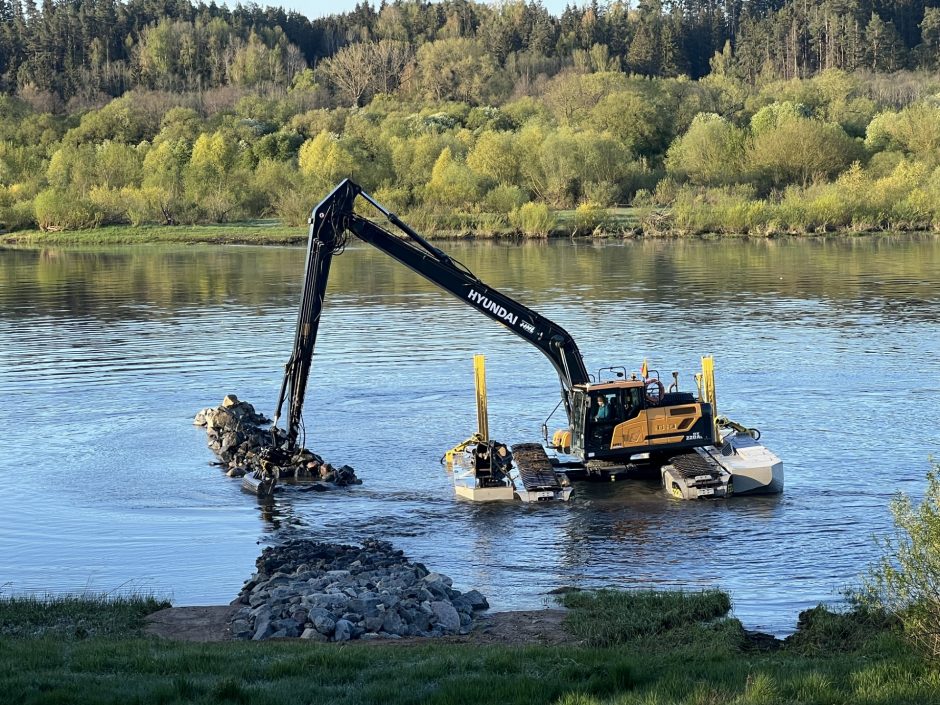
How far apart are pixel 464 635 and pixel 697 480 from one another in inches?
454

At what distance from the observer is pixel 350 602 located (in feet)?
67.7

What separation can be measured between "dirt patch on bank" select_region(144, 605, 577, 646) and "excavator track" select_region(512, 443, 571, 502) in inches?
341

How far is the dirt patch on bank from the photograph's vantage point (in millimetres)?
19812

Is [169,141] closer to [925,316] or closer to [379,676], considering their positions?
[925,316]

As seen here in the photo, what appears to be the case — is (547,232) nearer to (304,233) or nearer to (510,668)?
(304,233)

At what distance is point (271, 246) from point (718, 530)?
325ft

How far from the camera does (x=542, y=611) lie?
2175 centimetres

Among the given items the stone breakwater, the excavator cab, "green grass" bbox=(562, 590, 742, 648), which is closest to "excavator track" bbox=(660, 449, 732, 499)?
the excavator cab

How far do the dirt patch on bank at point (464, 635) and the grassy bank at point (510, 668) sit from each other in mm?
424

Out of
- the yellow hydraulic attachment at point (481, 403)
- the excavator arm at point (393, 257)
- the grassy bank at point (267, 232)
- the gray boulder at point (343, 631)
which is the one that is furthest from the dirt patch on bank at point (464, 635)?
the grassy bank at point (267, 232)

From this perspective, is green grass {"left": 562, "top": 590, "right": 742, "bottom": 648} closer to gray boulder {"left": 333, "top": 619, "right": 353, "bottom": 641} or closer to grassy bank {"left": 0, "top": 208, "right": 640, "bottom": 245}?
gray boulder {"left": 333, "top": 619, "right": 353, "bottom": 641}

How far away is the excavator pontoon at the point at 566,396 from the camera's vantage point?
1201 inches

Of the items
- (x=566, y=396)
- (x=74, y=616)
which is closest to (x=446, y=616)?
(x=74, y=616)

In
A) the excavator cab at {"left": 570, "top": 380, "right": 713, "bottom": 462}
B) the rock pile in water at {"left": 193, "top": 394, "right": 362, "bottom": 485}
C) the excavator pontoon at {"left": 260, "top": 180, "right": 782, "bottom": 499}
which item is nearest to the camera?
the excavator pontoon at {"left": 260, "top": 180, "right": 782, "bottom": 499}
